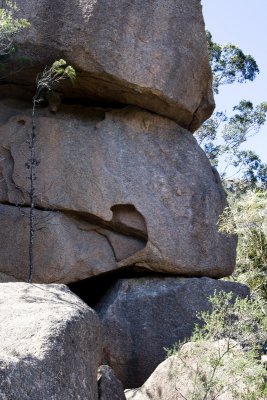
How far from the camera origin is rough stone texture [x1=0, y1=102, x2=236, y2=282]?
10336mm

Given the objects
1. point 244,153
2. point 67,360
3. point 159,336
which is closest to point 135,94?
point 159,336

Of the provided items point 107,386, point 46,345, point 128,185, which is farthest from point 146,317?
point 46,345

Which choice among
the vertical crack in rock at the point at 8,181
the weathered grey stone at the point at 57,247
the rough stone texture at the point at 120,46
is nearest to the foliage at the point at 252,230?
the weathered grey stone at the point at 57,247

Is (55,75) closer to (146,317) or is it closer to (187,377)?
(146,317)

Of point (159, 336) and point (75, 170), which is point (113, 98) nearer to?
point (75, 170)

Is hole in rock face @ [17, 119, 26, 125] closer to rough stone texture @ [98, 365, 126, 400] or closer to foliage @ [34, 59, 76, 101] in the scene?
foliage @ [34, 59, 76, 101]

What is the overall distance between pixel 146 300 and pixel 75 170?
239 cm

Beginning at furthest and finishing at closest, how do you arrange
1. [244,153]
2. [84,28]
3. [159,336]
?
[244,153]
[84,28]
[159,336]

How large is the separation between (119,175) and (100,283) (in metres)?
1.89

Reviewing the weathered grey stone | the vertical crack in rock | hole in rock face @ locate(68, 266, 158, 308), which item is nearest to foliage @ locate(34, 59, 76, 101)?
the vertical crack in rock

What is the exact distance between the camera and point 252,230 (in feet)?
31.1

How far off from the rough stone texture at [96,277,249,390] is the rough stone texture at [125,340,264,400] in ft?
6.20

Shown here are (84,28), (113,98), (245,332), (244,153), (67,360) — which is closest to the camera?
(67,360)

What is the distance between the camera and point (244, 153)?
67.2ft
